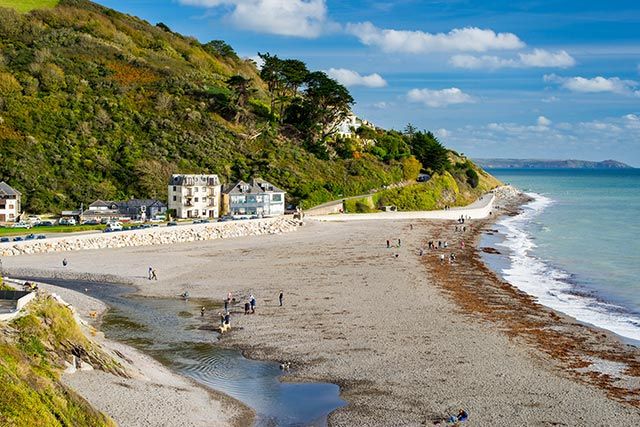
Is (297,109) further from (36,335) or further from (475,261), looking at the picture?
(36,335)

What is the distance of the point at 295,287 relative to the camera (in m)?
40.1

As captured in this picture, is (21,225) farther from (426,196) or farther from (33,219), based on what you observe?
(426,196)

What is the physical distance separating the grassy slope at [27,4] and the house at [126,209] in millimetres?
62134

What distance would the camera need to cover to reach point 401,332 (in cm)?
2984

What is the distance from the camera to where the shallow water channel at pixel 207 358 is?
21312 mm

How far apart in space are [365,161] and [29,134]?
48.9 metres

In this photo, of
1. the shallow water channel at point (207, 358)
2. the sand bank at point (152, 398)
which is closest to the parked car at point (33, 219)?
the shallow water channel at point (207, 358)

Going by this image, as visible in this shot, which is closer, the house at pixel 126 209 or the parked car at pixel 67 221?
the parked car at pixel 67 221

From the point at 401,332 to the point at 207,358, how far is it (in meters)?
9.18

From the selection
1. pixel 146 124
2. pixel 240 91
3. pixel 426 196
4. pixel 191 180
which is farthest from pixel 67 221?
pixel 426 196

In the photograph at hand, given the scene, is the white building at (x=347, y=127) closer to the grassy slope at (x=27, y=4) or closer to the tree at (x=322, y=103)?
the tree at (x=322, y=103)

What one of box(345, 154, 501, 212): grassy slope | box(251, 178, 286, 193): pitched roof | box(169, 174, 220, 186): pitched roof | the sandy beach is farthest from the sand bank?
box(345, 154, 501, 212): grassy slope

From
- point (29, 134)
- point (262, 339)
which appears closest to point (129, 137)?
point (29, 134)

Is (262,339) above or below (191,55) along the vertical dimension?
below
